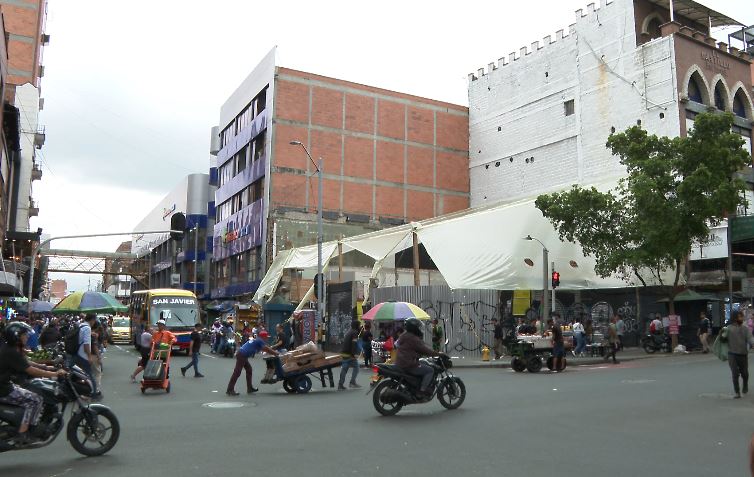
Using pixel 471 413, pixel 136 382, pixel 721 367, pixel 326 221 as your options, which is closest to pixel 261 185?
pixel 326 221

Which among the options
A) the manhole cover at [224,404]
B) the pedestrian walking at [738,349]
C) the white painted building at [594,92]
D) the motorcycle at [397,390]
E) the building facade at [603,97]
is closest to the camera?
the motorcycle at [397,390]

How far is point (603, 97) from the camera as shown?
44.3m

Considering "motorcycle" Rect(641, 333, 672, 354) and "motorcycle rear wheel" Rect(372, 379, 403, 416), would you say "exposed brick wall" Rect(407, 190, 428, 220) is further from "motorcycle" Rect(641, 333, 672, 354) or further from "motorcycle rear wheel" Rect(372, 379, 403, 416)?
"motorcycle rear wheel" Rect(372, 379, 403, 416)

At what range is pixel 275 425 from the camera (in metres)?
10.1

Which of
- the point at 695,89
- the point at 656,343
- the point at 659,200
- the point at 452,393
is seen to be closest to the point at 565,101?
the point at 695,89

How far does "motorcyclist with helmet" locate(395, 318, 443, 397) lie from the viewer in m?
11.0

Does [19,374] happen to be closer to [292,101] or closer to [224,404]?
[224,404]

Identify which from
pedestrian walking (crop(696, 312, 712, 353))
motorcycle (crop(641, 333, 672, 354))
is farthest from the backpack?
pedestrian walking (crop(696, 312, 712, 353))

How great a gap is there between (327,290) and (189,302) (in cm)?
728

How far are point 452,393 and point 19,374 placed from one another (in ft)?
23.1

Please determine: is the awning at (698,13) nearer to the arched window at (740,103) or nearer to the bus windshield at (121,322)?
the arched window at (740,103)

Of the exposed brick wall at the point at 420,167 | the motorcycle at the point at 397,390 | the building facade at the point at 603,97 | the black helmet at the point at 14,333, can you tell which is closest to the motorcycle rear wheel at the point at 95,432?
the black helmet at the point at 14,333

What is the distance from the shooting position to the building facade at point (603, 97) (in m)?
39.3

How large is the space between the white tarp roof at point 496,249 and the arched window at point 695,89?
12972 millimetres
